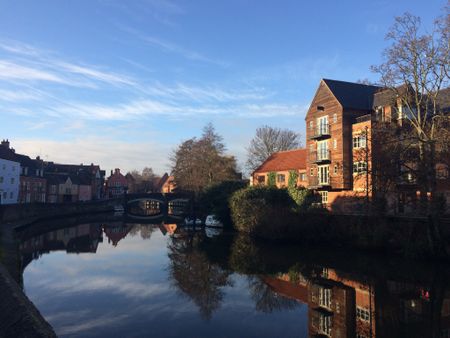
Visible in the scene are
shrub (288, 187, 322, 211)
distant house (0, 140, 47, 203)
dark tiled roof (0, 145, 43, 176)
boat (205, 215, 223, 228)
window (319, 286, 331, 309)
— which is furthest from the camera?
distant house (0, 140, 47, 203)

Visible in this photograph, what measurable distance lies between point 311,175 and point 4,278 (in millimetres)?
32223

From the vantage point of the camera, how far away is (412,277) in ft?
63.4

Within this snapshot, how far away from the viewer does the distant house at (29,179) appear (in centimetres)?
6450

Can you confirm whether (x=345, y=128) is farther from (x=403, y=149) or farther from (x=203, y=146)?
(x=203, y=146)

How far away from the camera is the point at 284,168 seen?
4762 centimetres

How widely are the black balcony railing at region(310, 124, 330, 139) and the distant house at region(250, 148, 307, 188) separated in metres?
5.48

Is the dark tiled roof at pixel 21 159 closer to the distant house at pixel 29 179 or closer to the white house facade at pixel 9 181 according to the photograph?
the distant house at pixel 29 179

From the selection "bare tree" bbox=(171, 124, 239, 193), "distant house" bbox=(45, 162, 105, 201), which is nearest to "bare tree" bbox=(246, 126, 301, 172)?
"bare tree" bbox=(171, 124, 239, 193)

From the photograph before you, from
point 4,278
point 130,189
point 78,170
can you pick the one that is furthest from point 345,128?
point 130,189

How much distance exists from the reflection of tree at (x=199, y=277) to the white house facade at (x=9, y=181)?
120 ft

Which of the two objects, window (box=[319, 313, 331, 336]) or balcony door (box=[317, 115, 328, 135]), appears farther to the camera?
balcony door (box=[317, 115, 328, 135])

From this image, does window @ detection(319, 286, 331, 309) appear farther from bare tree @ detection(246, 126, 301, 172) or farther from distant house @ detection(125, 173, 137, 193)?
distant house @ detection(125, 173, 137, 193)

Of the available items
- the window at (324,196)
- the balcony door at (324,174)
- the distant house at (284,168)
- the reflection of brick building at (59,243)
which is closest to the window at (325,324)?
the reflection of brick building at (59,243)

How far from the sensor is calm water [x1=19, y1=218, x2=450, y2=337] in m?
13.0
